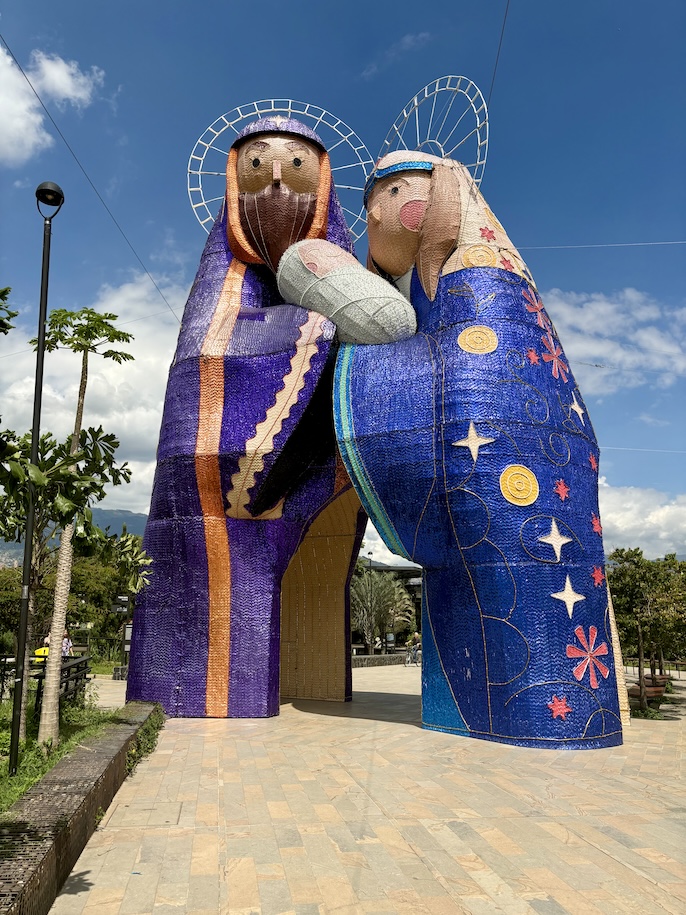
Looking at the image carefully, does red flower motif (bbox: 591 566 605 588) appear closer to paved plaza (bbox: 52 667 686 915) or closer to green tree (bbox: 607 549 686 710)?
paved plaza (bbox: 52 667 686 915)

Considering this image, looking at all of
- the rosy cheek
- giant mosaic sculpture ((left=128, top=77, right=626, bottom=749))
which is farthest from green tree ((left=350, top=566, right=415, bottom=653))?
the rosy cheek

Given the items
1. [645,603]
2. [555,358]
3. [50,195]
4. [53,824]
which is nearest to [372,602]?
[645,603]

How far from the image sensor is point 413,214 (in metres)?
12.7

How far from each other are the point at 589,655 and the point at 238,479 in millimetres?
6404

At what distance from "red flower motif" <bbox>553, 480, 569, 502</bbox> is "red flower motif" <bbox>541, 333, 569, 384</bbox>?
6.21 feet

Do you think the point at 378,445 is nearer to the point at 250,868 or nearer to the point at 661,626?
the point at 250,868

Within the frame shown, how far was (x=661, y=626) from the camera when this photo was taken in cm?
1559

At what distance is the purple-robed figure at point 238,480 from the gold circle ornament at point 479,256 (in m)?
2.58

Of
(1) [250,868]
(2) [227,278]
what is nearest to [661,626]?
(2) [227,278]

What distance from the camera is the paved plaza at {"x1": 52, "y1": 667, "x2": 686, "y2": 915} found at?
484cm

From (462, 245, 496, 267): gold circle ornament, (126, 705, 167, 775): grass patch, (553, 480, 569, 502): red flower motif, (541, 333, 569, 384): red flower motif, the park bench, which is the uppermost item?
(462, 245, 496, 267): gold circle ornament

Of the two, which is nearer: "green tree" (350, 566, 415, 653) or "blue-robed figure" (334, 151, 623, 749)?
"blue-robed figure" (334, 151, 623, 749)

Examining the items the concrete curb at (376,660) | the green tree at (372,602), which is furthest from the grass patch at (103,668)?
the green tree at (372,602)

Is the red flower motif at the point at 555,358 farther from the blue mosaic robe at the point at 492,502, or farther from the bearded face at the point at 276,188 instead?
the bearded face at the point at 276,188
